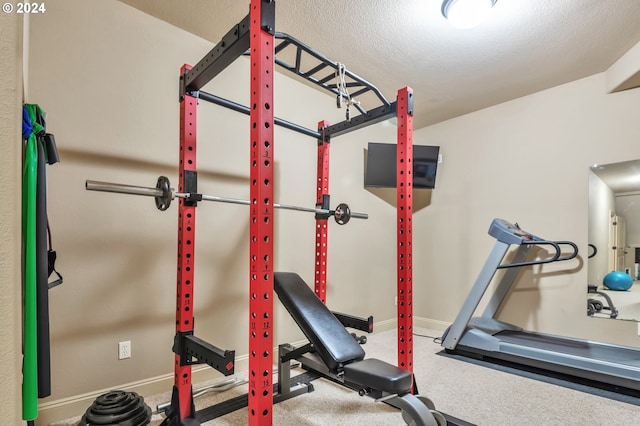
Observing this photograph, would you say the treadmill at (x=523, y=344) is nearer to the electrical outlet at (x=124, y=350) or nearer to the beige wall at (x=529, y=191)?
the beige wall at (x=529, y=191)

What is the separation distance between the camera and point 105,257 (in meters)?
1.93

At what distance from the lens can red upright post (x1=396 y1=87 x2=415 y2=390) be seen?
179 cm

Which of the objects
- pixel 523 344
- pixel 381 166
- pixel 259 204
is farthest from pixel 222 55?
pixel 523 344

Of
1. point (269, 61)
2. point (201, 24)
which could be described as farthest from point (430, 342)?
point (201, 24)

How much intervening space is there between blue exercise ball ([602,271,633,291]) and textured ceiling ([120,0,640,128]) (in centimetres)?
176

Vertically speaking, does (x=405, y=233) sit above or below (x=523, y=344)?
above

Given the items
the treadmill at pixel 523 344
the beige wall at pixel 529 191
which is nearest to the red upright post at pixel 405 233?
the treadmill at pixel 523 344

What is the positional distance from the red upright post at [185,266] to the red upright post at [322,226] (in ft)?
3.04

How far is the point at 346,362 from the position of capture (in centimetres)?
151

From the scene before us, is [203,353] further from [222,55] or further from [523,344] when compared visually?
[523,344]

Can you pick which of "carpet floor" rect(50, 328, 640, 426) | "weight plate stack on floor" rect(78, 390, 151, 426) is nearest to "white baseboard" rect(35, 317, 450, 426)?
"carpet floor" rect(50, 328, 640, 426)

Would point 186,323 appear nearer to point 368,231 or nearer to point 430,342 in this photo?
point 368,231

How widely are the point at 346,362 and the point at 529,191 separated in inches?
107

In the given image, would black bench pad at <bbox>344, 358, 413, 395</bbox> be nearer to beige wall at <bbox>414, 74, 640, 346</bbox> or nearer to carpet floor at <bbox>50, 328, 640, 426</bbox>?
carpet floor at <bbox>50, 328, 640, 426</bbox>
